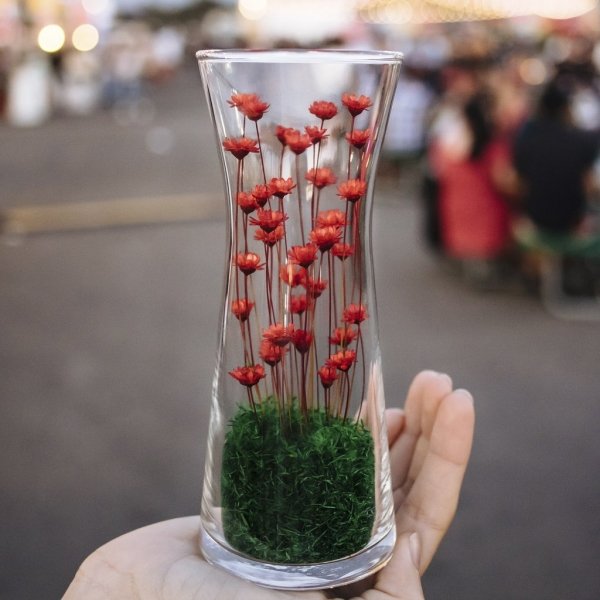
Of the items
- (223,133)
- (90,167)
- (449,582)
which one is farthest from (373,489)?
(90,167)

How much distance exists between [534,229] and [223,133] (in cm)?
342

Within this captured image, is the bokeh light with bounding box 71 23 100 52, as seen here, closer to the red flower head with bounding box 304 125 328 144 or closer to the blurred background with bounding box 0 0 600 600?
the blurred background with bounding box 0 0 600 600

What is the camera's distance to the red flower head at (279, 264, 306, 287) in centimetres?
83

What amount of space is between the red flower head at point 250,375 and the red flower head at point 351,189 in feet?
0.63

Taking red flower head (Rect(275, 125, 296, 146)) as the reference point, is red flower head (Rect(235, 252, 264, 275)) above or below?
below

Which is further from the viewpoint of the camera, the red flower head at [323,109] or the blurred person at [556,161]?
the blurred person at [556,161]

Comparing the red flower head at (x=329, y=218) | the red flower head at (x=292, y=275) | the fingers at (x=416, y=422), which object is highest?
the red flower head at (x=329, y=218)

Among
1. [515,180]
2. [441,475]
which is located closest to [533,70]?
[515,180]

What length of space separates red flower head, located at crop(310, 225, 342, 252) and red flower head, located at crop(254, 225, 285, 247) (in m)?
0.03

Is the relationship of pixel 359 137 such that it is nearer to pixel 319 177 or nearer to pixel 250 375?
pixel 319 177

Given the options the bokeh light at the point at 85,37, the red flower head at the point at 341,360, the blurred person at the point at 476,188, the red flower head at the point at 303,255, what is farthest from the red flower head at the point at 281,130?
the bokeh light at the point at 85,37

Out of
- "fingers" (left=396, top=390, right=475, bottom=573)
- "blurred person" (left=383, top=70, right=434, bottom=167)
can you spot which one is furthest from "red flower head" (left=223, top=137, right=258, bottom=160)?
"blurred person" (left=383, top=70, right=434, bottom=167)

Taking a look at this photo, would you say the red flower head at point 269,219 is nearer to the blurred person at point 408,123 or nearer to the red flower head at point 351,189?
the red flower head at point 351,189

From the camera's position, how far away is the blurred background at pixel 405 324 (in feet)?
7.70
